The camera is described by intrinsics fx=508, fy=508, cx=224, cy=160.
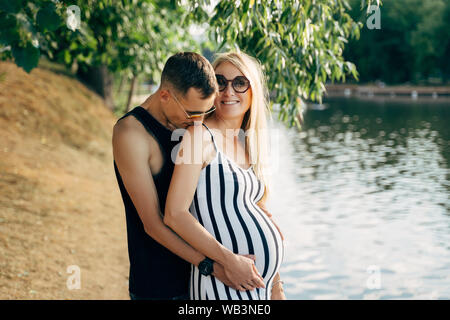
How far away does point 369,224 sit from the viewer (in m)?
12.5

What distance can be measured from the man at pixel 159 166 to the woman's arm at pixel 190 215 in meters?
0.02

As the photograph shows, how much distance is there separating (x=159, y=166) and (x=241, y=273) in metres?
0.61

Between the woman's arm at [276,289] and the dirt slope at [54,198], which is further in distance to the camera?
the dirt slope at [54,198]

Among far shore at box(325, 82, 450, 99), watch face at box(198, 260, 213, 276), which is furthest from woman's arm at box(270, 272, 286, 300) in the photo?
far shore at box(325, 82, 450, 99)

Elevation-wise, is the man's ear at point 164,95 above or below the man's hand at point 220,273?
above

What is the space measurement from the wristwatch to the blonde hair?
665mm

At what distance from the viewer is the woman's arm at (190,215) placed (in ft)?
7.11

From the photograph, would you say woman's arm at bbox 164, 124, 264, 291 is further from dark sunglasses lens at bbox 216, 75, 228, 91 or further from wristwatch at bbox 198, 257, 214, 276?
dark sunglasses lens at bbox 216, 75, 228, 91

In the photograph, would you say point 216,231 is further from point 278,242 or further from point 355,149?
point 355,149

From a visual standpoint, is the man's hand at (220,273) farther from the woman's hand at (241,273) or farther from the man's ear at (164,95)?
the man's ear at (164,95)

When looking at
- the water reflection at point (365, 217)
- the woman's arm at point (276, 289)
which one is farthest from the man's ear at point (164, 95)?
the water reflection at point (365, 217)

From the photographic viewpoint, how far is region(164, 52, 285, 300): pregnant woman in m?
2.20

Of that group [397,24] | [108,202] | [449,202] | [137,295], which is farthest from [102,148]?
[397,24]

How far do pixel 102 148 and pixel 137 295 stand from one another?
1200cm
